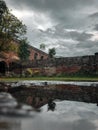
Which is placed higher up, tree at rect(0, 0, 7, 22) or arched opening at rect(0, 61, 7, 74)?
tree at rect(0, 0, 7, 22)

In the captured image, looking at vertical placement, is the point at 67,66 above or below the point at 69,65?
below

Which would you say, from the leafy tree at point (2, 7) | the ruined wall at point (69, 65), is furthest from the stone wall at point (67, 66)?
the leafy tree at point (2, 7)

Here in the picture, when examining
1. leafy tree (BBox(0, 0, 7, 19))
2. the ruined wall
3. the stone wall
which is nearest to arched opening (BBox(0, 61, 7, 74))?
the stone wall

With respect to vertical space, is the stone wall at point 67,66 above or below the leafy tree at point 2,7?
below

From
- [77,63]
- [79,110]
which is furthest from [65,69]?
[79,110]

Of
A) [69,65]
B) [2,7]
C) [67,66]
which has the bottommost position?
[67,66]

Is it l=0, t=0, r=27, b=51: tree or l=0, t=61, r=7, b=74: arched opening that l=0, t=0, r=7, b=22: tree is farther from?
l=0, t=61, r=7, b=74: arched opening

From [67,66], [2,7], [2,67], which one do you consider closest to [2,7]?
[2,7]

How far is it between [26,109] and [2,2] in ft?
89.3

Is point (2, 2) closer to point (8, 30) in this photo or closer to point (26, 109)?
point (8, 30)

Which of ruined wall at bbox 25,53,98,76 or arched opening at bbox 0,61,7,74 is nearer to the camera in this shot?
ruined wall at bbox 25,53,98,76

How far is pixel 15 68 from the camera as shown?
109ft

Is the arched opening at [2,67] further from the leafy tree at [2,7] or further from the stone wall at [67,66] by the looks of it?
the leafy tree at [2,7]

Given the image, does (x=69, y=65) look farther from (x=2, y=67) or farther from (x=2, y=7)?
(x=2, y=7)
